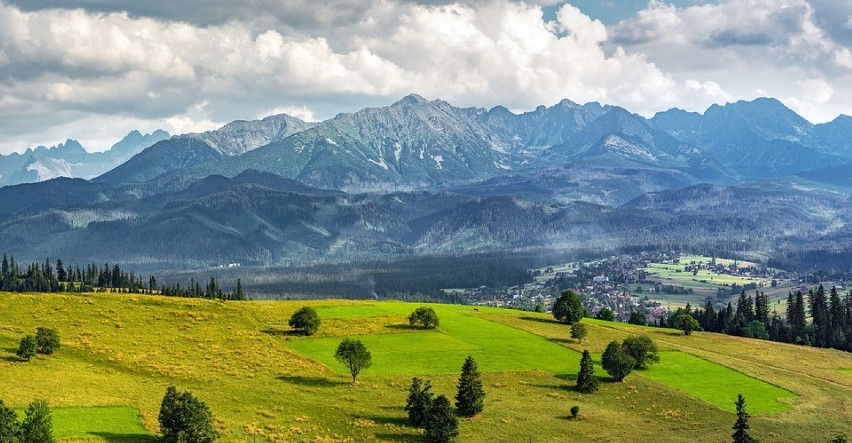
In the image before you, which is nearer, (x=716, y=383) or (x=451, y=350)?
(x=716, y=383)

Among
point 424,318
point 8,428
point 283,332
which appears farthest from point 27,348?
point 424,318

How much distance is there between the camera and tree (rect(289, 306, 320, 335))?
125750mm

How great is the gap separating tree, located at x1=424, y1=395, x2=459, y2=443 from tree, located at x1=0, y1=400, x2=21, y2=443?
4250 centimetres

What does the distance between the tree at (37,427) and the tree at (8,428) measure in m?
0.56

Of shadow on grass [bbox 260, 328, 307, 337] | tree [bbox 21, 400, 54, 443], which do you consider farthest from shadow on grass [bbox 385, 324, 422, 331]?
tree [bbox 21, 400, 54, 443]

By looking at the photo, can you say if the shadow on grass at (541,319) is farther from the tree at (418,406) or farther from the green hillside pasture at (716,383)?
Answer: the tree at (418,406)

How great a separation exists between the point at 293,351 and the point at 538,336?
5260 cm

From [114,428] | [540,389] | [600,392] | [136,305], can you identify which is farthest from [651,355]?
[136,305]

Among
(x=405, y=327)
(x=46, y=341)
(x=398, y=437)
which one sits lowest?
(x=398, y=437)

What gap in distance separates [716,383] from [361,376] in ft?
197

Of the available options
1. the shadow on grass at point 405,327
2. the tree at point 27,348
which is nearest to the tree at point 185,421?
the tree at point 27,348

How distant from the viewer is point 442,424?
8025 cm

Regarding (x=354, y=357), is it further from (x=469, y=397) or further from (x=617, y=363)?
(x=617, y=363)

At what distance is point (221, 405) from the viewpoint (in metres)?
84.8
